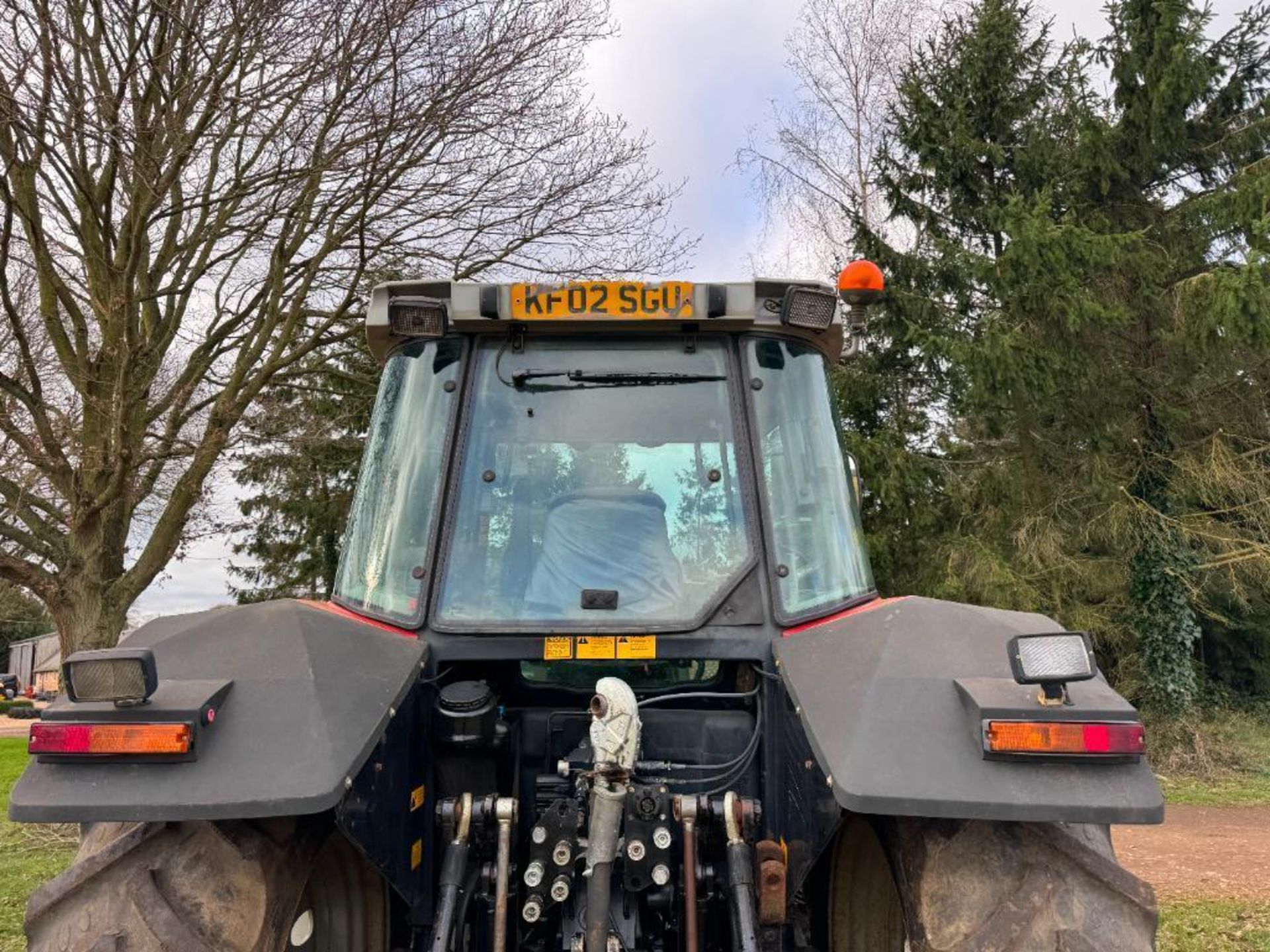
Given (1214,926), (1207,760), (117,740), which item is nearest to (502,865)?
(117,740)

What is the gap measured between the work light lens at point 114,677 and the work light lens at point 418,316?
1348 millimetres

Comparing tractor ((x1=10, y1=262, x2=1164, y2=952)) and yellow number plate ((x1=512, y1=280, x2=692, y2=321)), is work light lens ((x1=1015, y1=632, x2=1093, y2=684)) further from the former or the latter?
yellow number plate ((x1=512, y1=280, x2=692, y2=321))

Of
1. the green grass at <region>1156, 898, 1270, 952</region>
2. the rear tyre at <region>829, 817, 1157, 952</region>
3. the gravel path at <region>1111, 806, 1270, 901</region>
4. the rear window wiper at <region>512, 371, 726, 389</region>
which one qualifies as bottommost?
the gravel path at <region>1111, 806, 1270, 901</region>

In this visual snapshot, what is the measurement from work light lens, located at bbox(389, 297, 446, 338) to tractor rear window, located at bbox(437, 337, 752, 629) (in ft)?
0.57

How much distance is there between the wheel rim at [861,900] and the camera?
2.75 metres

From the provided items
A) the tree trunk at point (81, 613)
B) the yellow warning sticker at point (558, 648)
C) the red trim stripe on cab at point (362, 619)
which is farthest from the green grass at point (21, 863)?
the yellow warning sticker at point (558, 648)

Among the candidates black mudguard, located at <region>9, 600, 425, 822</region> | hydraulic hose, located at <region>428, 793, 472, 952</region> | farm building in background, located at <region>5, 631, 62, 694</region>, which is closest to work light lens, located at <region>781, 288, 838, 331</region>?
black mudguard, located at <region>9, 600, 425, 822</region>

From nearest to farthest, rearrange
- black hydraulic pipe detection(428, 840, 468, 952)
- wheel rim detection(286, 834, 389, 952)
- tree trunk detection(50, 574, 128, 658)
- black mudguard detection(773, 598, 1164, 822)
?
black mudguard detection(773, 598, 1164, 822), black hydraulic pipe detection(428, 840, 468, 952), wheel rim detection(286, 834, 389, 952), tree trunk detection(50, 574, 128, 658)

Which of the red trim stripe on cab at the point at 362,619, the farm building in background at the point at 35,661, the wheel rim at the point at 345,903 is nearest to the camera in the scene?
the wheel rim at the point at 345,903

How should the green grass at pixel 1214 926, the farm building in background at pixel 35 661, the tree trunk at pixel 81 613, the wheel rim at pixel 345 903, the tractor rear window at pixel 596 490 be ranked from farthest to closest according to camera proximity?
1. the farm building in background at pixel 35 661
2. the tree trunk at pixel 81 613
3. the green grass at pixel 1214 926
4. the tractor rear window at pixel 596 490
5. the wheel rim at pixel 345 903

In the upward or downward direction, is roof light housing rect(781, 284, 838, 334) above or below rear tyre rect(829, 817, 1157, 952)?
above

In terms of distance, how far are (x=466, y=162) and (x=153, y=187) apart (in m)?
3.04

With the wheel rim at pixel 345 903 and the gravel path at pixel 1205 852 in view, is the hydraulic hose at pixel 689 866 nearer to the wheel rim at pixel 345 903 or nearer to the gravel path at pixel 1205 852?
the wheel rim at pixel 345 903

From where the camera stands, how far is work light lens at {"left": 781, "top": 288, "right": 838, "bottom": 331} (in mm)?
3189
